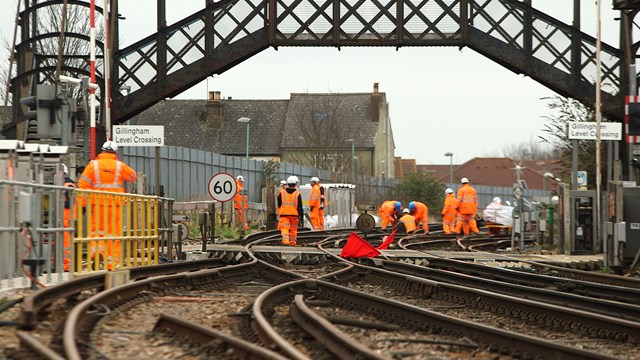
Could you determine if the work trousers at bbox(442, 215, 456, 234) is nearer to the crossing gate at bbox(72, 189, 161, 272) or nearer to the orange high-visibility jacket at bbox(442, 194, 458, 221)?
the orange high-visibility jacket at bbox(442, 194, 458, 221)

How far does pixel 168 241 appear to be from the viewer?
19.7m

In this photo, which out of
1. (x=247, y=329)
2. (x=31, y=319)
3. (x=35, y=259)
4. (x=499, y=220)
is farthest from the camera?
(x=499, y=220)

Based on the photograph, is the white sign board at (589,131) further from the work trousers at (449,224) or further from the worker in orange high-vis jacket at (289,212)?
the work trousers at (449,224)

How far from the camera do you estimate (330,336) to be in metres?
8.97

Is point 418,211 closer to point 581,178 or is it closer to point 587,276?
point 581,178

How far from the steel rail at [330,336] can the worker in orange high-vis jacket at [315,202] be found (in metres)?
19.3

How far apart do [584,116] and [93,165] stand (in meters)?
18.5

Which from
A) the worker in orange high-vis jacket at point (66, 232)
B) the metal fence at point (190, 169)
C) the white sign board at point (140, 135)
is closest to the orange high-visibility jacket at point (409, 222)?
the metal fence at point (190, 169)

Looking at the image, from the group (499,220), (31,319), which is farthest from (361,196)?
(31,319)

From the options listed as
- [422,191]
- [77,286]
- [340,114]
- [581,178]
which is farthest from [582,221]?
[340,114]

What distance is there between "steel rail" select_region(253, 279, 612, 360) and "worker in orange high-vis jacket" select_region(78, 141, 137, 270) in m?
2.81

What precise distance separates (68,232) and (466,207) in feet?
75.3

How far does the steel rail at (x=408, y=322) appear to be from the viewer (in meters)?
8.61

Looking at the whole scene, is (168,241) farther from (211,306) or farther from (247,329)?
(247,329)
